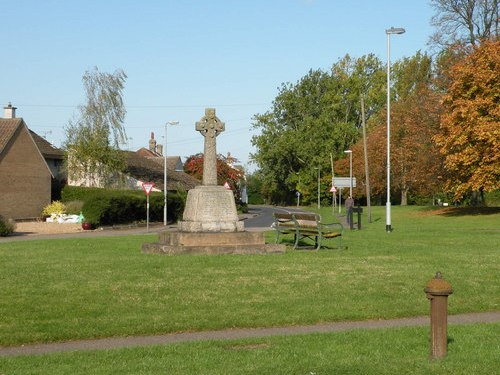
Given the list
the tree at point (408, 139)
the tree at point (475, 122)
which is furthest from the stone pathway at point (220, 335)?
the tree at point (408, 139)

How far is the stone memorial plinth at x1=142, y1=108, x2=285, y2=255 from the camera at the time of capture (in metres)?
18.5

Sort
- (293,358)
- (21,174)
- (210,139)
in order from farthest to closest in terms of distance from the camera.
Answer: (21,174) < (210,139) < (293,358)

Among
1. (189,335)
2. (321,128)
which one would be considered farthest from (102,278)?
(321,128)

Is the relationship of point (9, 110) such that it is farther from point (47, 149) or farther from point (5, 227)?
point (5, 227)

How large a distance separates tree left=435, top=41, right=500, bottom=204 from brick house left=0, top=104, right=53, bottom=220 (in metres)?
25.7

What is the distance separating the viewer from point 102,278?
13.6m

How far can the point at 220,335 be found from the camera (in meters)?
9.51

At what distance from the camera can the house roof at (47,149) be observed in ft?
189

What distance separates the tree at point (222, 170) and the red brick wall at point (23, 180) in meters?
24.8

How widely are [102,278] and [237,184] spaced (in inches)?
2673

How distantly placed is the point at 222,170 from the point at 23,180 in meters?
30.2

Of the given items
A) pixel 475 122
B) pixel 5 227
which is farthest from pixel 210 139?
pixel 475 122

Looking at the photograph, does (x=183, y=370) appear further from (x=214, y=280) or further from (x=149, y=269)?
(x=149, y=269)

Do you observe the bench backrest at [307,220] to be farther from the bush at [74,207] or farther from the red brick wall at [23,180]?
the red brick wall at [23,180]
